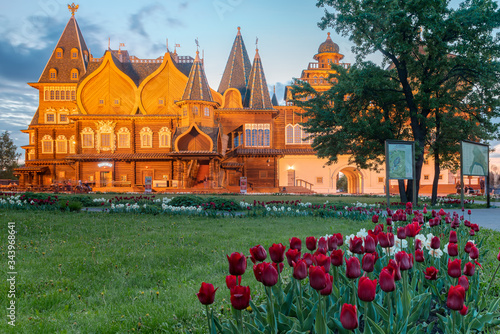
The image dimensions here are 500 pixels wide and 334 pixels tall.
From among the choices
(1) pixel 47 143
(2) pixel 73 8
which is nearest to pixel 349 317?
(1) pixel 47 143

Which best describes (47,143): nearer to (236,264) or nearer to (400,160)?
(400,160)

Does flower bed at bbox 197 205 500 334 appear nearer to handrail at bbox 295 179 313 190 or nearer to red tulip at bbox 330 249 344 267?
red tulip at bbox 330 249 344 267

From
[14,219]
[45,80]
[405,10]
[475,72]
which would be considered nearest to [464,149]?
[475,72]

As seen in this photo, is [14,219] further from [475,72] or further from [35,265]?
[475,72]

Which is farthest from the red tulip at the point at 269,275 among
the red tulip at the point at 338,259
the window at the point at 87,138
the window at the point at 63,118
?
the window at the point at 63,118

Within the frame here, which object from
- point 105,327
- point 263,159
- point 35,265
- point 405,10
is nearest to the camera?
point 105,327

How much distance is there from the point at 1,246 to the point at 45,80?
39.9 m

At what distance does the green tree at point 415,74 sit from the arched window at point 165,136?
20.3 meters

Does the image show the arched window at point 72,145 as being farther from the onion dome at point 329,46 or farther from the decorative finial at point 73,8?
the onion dome at point 329,46

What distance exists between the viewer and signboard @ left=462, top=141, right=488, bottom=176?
12594mm

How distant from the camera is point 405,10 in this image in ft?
43.9

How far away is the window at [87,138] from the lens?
35594mm

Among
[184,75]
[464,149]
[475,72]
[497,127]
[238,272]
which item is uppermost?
[184,75]

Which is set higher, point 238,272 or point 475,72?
point 475,72
